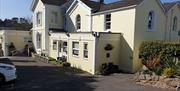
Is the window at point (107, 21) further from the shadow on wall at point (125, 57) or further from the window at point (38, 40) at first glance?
the window at point (38, 40)

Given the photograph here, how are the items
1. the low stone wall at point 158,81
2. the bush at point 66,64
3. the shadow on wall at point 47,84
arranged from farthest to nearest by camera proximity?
the bush at point 66,64, the low stone wall at point 158,81, the shadow on wall at point 47,84

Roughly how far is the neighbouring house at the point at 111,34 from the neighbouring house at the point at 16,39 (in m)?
7.24

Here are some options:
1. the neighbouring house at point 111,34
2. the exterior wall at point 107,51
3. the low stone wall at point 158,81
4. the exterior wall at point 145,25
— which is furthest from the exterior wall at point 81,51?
the low stone wall at point 158,81

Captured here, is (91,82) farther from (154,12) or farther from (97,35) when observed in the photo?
(154,12)

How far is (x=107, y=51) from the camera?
19.1 meters

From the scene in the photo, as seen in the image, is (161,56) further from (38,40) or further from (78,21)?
(38,40)

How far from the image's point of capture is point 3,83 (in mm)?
13016

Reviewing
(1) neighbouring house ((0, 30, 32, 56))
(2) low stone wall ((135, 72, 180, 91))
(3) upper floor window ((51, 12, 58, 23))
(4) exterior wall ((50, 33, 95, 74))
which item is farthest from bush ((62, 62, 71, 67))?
(1) neighbouring house ((0, 30, 32, 56))

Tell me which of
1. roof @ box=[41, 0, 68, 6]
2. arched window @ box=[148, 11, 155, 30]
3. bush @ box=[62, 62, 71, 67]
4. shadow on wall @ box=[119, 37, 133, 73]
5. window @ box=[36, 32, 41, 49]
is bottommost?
bush @ box=[62, 62, 71, 67]

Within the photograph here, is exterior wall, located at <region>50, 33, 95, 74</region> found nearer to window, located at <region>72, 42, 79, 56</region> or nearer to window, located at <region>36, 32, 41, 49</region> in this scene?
window, located at <region>72, 42, 79, 56</region>

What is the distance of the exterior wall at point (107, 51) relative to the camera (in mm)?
18516

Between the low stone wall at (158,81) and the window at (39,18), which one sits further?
the window at (39,18)

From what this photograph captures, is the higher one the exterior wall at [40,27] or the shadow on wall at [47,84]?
the exterior wall at [40,27]

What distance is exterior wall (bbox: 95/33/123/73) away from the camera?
729 inches
